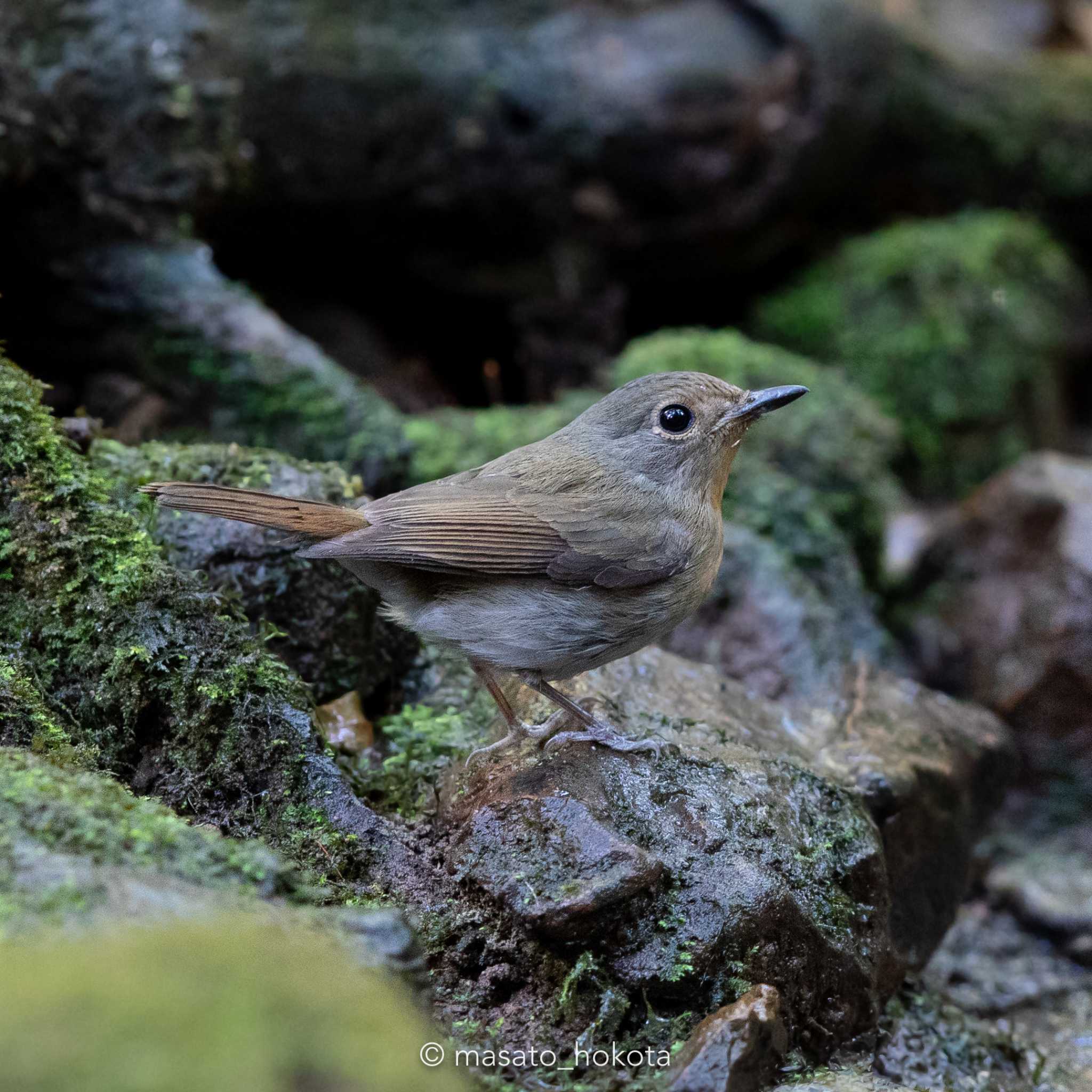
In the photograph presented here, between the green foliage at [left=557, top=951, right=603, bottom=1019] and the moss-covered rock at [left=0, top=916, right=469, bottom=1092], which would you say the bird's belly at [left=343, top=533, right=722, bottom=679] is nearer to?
the green foliage at [left=557, top=951, right=603, bottom=1019]

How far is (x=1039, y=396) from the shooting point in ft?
Result: 33.6

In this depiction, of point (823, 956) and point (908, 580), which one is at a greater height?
point (823, 956)

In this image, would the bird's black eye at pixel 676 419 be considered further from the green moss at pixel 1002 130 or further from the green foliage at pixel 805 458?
the green moss at pixel 1002 130

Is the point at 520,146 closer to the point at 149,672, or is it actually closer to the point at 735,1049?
the point at 149,672

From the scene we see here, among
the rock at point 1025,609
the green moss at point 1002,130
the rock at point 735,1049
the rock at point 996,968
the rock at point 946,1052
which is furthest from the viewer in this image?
the green moss at point 1002,130

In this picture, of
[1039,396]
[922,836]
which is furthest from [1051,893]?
[1039,396]

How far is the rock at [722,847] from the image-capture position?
315 centimetres

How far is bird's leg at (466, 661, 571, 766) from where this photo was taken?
151 inches

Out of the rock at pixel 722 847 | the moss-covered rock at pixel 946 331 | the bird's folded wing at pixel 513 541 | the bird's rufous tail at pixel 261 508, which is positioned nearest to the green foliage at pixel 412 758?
the rock at pixel 722 847

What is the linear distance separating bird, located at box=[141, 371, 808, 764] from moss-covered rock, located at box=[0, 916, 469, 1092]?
Answer: 5.58 feet

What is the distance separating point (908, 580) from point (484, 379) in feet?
13.6

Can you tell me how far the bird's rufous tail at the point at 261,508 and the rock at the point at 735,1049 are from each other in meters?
1.96

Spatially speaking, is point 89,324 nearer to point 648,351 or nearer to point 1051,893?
point 648,351

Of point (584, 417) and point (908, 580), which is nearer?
point (584, 417)
